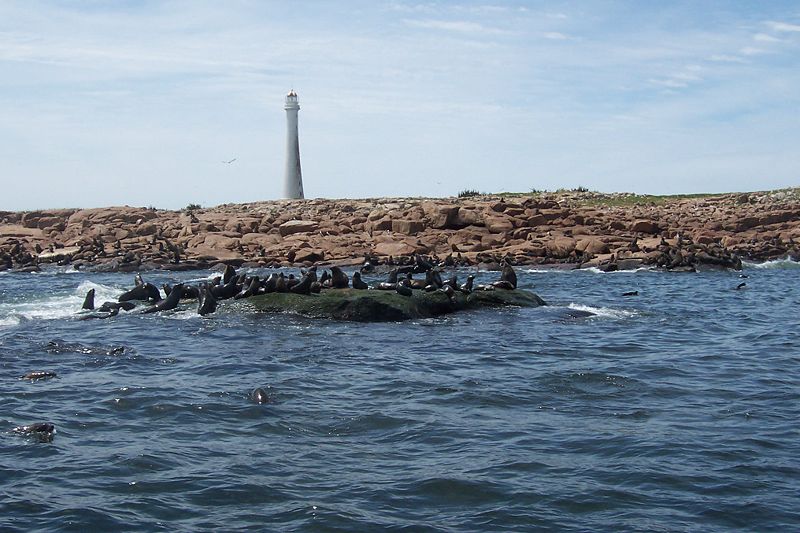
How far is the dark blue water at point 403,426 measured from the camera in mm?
8594

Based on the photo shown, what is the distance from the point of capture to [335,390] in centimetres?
1343

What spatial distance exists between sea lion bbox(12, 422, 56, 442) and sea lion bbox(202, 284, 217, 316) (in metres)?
10.5

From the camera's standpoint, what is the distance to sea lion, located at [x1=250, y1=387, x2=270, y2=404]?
1262 centimetres

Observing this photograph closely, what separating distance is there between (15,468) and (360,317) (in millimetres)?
11642

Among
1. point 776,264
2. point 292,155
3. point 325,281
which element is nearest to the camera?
point 325,281

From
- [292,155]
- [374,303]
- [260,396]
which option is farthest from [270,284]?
[292,155]

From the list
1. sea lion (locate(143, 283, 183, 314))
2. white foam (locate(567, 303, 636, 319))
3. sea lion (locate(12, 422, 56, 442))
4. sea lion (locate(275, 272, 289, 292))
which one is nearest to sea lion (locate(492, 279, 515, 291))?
white foam (locate(567, 303, 636, 319))

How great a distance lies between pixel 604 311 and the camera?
2264 centimetres

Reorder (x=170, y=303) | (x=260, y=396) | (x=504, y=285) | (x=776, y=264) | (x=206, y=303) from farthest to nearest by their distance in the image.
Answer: (x=776, y=264), (x=504, y=285), (x=170, y=303), (x=206, y=303), (x=260, y=396)

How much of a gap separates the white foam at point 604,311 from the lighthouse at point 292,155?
4230 cm

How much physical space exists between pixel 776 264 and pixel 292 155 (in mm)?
35793

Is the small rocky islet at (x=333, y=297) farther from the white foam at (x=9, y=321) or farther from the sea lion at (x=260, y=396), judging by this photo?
the sea lion at (x=260, y=396)

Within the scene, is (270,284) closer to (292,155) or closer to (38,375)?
(38,375)

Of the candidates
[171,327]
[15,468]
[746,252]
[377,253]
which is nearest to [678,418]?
[15,468]
